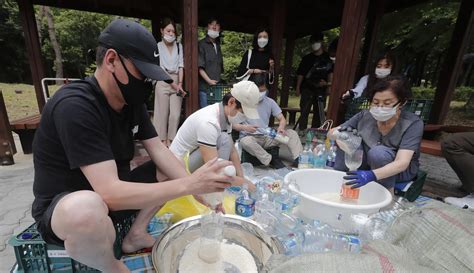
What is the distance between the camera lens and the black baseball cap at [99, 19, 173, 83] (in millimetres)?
1161

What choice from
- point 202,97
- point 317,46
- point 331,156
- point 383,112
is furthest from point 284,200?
point 317,46

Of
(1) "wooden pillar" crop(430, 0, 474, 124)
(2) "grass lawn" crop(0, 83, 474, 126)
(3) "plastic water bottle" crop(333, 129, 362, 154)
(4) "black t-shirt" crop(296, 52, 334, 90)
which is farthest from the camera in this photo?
(2) "grass lawn" crop(0, 83, 474, 126)

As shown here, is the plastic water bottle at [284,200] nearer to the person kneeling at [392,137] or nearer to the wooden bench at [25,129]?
the person kneeling at [392,137]

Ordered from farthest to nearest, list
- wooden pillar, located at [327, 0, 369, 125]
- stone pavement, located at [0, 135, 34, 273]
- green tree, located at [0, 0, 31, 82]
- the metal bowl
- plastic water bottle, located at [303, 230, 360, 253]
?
green tree, located at [0, 0, 31, 82] → wooden pillar, located at [327, 0, 369, 125] → stone pavement, located at [0, 135, 34, 273] → plastic water bottle, located at [303, 230, 360, 253] → the metal bowl

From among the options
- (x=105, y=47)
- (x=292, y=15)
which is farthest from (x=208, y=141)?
(x=292, y=15)

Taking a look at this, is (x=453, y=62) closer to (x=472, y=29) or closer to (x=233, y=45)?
(x=472, y=29)

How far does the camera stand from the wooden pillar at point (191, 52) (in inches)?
134

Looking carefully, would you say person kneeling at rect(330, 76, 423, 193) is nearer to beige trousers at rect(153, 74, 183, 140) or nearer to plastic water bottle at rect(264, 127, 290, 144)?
plastic water bottle at rect(264, 127, 290, 144)

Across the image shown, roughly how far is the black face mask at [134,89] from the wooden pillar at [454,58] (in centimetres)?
500

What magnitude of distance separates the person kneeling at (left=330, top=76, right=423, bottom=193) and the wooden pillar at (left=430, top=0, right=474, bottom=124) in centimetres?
296

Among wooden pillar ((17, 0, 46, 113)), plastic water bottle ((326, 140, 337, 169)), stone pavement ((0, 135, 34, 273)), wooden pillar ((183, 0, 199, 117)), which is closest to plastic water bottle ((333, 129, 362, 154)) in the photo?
plastic water bottle ((326, 140, 337, 169))

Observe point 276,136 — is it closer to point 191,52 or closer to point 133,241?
point 191,52

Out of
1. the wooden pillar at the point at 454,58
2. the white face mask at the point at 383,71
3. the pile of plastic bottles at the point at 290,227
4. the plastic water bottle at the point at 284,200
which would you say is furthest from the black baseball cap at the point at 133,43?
the wooden pillar at the point at 454,58

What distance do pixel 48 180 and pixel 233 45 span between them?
13.6 metres
